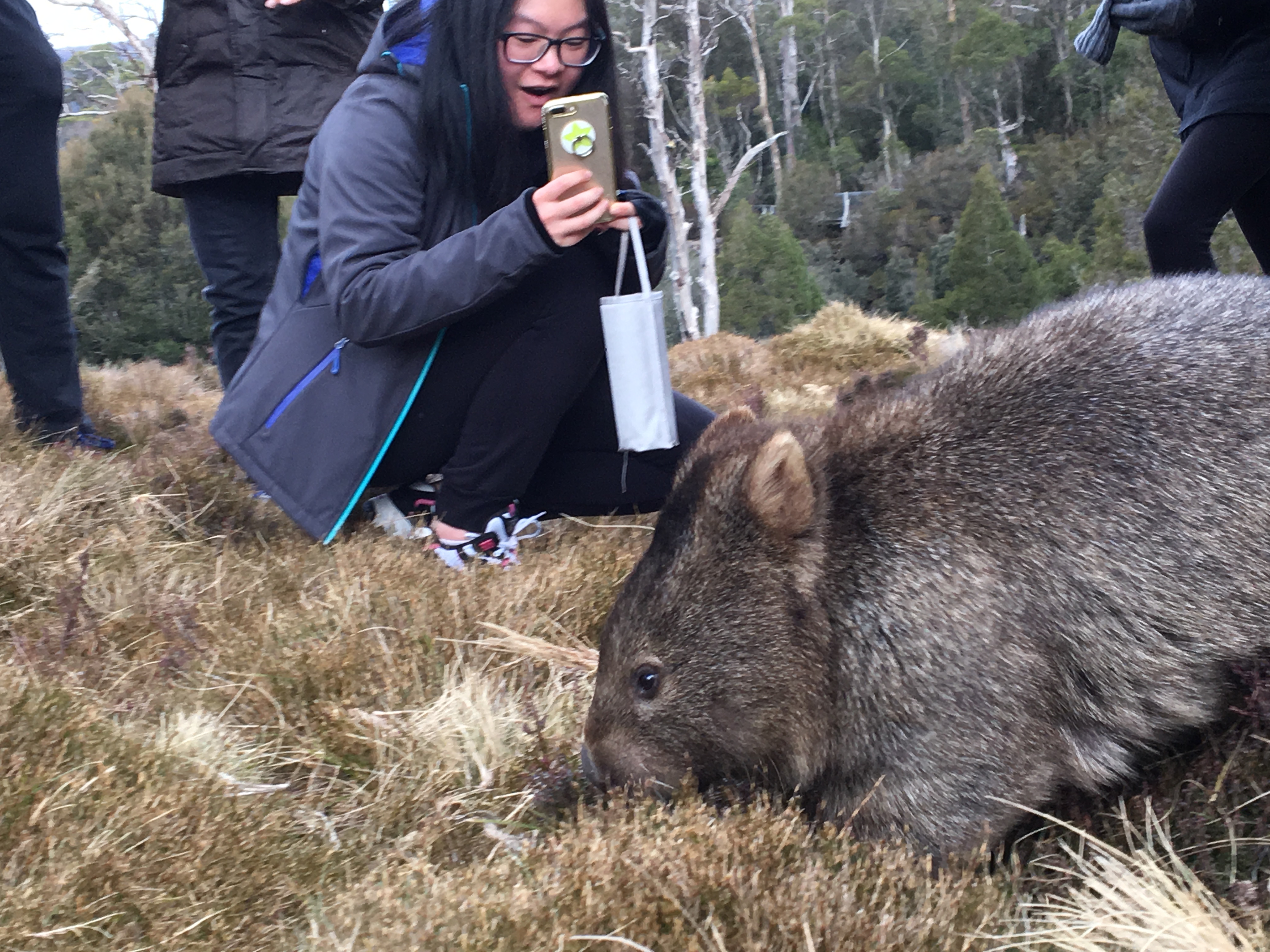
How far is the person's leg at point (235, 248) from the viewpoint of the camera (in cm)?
426

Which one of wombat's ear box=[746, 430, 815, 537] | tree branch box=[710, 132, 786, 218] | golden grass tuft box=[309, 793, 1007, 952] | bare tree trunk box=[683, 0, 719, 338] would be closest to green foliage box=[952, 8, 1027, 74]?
bare tree trunk box=[683, 0, 719, 338]

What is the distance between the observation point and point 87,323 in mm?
23422

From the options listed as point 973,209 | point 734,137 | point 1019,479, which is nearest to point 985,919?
point 1019,479

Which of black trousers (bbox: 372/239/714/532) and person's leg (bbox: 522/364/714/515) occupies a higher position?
black trousers (bbox: 372/239/714/532)

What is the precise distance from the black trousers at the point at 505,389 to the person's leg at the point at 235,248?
113 cm

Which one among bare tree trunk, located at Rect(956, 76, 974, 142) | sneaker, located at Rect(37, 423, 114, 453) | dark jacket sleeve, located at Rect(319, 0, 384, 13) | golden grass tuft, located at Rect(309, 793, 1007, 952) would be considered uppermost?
bare tree trunk, located at Rect(956, 76, 974, 142)

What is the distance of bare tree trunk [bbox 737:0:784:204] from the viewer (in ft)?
103

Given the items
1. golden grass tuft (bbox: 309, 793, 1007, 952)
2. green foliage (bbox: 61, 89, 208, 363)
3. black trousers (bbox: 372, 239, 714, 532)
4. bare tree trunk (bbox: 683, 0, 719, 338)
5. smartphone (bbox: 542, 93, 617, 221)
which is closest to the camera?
golden grass tuft (bbox: 309, 793, 1007, 952)

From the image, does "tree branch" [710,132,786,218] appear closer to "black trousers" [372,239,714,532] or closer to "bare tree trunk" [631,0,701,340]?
"bare tree trunk" [631,0,701,340]

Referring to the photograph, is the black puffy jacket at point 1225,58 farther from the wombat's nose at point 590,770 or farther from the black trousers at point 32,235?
the black trousers at point 32,235

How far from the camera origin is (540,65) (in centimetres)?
310

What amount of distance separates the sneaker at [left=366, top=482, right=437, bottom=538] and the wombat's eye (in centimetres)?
152

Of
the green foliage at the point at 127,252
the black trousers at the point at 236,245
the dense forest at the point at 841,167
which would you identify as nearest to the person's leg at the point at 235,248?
the black trousers at the point at 236,245

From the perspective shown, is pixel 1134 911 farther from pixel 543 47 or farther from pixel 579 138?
pixel 543 47
